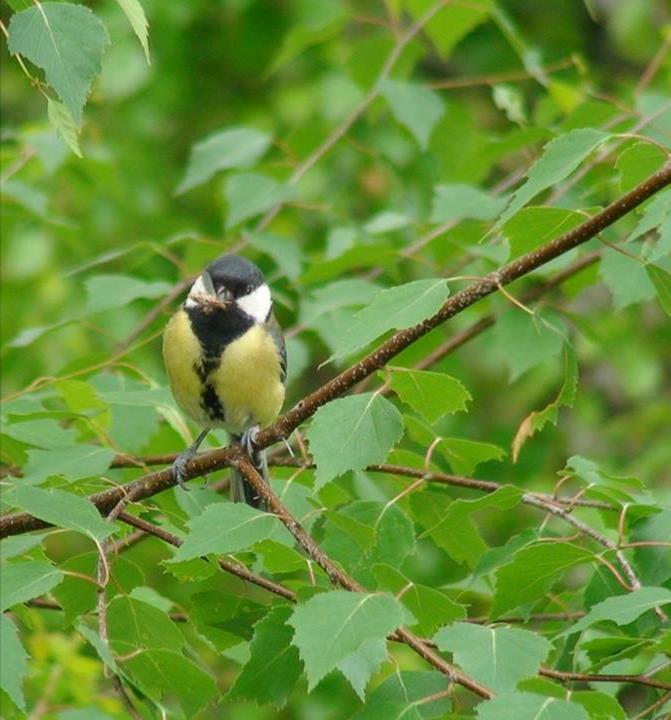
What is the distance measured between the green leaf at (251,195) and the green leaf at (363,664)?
1.41 meters

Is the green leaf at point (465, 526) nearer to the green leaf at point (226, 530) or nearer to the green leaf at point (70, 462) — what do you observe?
the green leaf at point (226, 530)

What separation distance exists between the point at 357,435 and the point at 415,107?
56.0 inches

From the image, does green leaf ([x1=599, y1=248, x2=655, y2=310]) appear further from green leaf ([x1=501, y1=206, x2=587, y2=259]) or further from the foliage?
green leaf ([x1=501, y1=206, x2=587, y2=259])

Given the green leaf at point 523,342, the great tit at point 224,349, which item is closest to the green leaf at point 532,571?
the green leaf at point 523,342

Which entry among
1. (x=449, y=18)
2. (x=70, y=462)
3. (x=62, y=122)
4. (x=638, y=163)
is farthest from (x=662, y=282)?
(x=449, y=18)

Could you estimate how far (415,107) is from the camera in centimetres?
299

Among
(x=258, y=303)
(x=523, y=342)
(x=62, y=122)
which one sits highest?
(x=62, y=122)

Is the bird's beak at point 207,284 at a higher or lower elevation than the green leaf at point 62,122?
lower

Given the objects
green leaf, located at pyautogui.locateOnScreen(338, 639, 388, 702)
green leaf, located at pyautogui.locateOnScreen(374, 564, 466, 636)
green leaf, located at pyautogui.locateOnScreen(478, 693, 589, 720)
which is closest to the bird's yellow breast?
green leaf, located at pyautogui.locateOnScreen(374, 564, 466, 636)

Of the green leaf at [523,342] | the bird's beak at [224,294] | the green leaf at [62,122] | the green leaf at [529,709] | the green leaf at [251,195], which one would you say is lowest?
the green leaf at [523,342]

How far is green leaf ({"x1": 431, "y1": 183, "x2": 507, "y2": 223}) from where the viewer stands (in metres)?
2.70

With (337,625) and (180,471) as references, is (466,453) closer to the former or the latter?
(180,471)

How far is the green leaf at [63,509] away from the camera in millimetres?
1525

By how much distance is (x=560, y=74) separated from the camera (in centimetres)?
478
